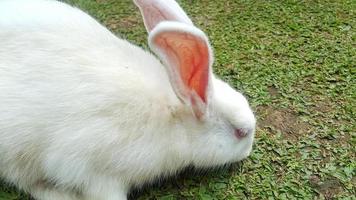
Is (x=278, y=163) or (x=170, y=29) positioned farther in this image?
(x=278, y=163)

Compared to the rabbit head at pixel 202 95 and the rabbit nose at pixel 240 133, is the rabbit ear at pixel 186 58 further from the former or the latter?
the rabbit nose at pixel 240 133

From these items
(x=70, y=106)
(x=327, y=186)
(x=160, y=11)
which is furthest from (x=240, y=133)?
(x=70, y=106)

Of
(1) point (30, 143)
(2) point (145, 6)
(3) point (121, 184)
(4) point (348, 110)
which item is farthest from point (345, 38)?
(1) point (30, 143)

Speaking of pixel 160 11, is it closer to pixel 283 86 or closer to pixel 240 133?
pixel 240 133

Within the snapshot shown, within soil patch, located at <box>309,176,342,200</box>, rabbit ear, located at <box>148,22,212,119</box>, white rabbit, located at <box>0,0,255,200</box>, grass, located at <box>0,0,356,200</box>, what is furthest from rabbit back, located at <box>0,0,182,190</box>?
soil patch, located at <box>309,176,342,200</box>

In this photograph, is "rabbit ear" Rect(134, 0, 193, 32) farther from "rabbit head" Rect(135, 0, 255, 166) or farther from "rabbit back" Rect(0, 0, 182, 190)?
"rabbit back" Rect(0, 0, 182, 190)

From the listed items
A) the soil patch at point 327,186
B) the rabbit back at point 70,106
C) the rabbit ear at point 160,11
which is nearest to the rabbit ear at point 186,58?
the rabbit back at point 70,106

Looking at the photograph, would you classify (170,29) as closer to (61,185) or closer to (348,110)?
(61,185)
